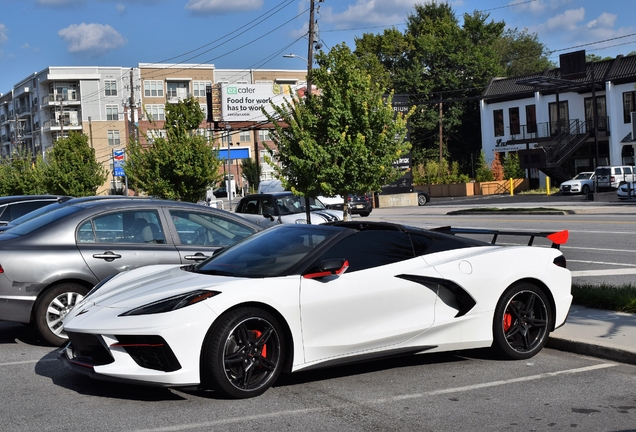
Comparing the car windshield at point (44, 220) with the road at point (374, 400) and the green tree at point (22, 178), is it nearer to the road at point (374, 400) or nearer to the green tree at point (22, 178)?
the road at point (374, 400)

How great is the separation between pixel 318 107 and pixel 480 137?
5908cm

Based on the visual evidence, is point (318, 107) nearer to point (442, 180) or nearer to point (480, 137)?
point (442, 180)

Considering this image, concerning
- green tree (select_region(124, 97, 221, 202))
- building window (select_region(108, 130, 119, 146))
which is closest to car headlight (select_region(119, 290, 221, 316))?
green tree (select_region(124, 97, 221, 202))

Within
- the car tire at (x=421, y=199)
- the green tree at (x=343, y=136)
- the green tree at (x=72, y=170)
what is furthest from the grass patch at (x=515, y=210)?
the green tree at (x=72, y=170)

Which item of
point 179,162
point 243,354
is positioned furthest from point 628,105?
point 243,354

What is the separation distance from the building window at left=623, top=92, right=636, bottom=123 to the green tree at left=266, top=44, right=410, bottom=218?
42.8 meters

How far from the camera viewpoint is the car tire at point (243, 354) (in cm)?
587

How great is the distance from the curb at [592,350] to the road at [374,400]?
9 cm

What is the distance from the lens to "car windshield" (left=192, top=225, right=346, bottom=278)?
6.57m

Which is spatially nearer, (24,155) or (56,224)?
(56,224)

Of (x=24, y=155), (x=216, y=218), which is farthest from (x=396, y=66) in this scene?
(x=216, y=218)

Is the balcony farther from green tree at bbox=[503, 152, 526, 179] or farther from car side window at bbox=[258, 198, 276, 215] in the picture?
car side window at bbox=[258, 198, 276, 215]

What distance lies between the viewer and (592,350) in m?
7.34

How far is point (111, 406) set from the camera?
232 inches
